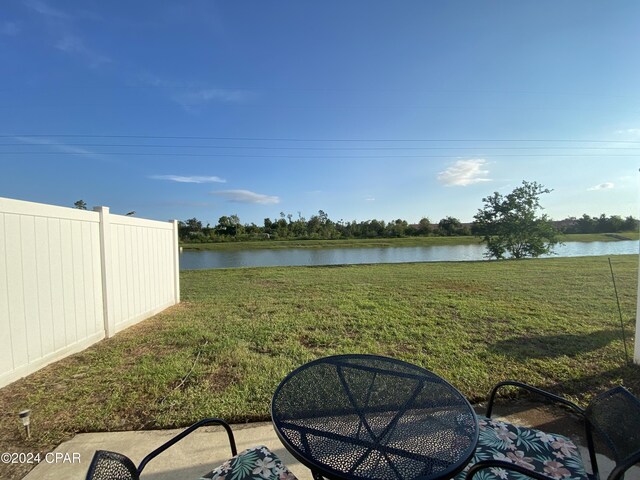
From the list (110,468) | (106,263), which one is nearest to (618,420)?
(110,468)

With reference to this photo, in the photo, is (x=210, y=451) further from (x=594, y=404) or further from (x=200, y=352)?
(x=594, y=404)

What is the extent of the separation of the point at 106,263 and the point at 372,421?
3.46 meters

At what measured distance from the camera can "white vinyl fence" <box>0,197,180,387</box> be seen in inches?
96.8

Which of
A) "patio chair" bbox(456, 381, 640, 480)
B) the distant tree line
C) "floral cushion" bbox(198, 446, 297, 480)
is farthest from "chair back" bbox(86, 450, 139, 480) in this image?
the distant tree line

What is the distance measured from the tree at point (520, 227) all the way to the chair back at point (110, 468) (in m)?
19.0

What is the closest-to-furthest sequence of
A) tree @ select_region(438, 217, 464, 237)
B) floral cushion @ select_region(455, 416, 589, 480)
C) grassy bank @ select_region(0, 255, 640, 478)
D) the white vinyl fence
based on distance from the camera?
floral cushion @ select_region(455, 416, 589, 480) < grassy bank @ select_region(0, 255, 640, 478) < the white vinyl fence < tree @ select_region(438, 217, 464, 237)

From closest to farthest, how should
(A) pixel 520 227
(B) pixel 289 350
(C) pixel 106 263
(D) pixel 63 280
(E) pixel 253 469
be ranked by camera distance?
(E) pixel 253 469 → (D) pixel 63 280 → (B) pixel 289 350 → (C) pixel 106 263 → (A) pixel 520 227

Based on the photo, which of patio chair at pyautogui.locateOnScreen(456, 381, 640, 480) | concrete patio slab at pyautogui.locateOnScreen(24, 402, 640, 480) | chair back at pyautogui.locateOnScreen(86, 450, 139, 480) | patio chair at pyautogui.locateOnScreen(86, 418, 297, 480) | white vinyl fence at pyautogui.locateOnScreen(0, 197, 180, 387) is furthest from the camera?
white vinyl fence at pyautogui.locateOnScreen(0, 197, 180, 387)

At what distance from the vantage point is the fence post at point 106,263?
3.50 m

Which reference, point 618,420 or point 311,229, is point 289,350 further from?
point 311,229

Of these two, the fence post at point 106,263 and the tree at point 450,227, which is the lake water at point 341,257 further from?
the tree at point 450,227

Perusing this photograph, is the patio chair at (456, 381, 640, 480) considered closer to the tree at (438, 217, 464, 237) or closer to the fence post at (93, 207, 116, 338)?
the fence post at (93, 207, 116, 338)

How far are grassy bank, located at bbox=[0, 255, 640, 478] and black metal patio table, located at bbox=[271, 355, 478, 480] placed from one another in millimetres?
900

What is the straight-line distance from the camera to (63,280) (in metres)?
2.96
